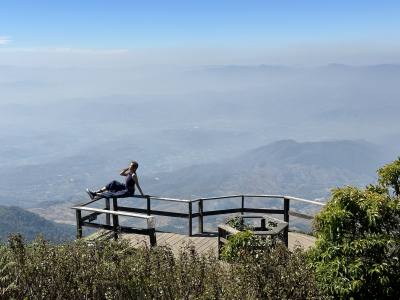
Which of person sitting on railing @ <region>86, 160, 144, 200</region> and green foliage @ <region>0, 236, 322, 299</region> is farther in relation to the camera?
person sitting on railing @ <region>86, 160, 144, 200</region>

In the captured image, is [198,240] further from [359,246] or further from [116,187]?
[359,246]

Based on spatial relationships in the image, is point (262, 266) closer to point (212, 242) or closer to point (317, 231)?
point (317, 231)

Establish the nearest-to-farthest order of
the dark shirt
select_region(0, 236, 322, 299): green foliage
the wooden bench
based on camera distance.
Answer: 1. select_region(0, 236, 322, 299): green foliage
2. the wooden bench
3. the dark shirt

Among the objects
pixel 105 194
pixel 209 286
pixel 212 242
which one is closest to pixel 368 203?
pixel 209 286

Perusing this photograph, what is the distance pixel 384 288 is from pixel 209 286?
9.36ft

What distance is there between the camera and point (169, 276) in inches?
263

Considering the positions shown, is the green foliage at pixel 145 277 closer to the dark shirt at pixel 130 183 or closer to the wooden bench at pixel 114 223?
the wooden bench at pixel 114 223

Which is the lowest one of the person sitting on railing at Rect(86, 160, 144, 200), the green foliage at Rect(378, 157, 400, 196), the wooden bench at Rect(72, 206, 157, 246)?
the wooden bench at Rect(72, 206, 157, 246)

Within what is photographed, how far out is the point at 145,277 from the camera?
22.3 ft

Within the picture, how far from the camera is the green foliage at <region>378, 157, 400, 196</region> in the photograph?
7.92 meters

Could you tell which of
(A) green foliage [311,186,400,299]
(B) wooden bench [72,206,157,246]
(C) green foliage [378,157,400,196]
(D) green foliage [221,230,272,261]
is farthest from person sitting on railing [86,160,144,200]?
(C) green foliage [378,157,400,196]

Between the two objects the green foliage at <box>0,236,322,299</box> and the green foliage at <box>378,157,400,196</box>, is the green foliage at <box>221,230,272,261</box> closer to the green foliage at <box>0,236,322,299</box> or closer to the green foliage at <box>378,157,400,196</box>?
the green foliage at <box>0,236,322,299</box>

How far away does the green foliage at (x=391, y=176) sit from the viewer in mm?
7922

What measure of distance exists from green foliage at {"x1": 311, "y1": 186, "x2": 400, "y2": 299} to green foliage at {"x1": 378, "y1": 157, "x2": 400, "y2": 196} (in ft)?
1.25
